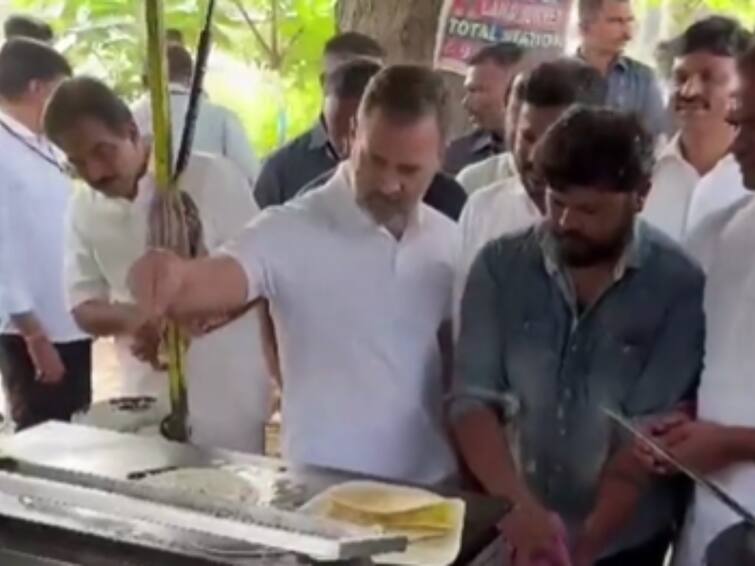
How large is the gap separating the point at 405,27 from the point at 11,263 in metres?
1.08

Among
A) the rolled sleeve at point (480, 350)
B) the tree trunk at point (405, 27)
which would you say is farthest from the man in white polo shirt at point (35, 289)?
the rolled sleeve at point (480, 350)

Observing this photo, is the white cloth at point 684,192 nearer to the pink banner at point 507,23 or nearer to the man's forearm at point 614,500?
the man's forearm at point 614,500

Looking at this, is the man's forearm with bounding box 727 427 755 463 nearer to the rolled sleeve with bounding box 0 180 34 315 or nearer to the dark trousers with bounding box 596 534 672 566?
the dark trousers with bounding box 596 534 672 566

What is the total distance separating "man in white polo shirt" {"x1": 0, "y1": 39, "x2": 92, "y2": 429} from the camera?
2.70m

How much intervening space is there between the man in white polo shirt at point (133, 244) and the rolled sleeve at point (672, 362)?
2.04ft

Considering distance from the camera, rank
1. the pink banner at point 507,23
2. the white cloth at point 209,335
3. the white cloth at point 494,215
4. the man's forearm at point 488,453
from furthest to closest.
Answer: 1. the pink banner at point 507,23
2. the white cloth at point 209,335
3. the white cloth at point 494,215
4. the man's forearm at point 488,453

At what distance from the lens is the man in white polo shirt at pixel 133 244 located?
1956 millimetres

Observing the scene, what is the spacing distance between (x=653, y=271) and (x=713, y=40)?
0.81m

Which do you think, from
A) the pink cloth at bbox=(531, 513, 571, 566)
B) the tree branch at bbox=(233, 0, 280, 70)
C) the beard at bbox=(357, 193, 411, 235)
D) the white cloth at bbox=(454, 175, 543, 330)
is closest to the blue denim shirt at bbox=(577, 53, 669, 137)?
the white cloth at bbox=(454, 175, 543, 330)

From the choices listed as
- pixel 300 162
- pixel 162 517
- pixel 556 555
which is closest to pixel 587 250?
pixel 556 555

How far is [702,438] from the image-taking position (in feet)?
4.93

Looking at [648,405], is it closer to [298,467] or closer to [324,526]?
[298,467]

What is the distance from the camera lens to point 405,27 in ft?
10.4

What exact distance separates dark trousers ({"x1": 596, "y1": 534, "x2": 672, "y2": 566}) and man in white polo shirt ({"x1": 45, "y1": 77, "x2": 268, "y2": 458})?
631 millimetres
